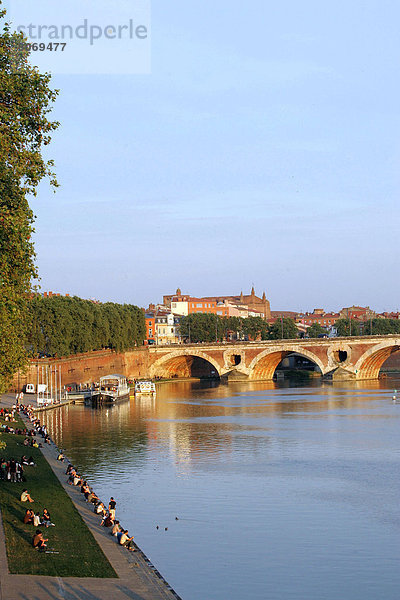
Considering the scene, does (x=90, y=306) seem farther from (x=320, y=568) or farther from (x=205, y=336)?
(x=320, y=568)

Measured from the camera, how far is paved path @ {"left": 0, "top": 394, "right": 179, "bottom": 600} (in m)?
20.2

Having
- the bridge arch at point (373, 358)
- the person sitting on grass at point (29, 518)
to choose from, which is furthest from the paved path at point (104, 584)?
the bridge arch at point (373, 358)

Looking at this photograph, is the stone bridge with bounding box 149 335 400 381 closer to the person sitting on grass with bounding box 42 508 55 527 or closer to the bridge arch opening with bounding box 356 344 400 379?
the bridge arch opening with bounding box 356 344 400 379

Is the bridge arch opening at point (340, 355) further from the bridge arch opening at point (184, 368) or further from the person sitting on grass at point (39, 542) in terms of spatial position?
the person sitting on grass at point (39, 542)

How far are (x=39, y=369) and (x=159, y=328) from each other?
8478cm

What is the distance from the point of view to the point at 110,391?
87750 millimetres

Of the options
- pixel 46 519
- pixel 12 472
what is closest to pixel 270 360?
pixel 12 472

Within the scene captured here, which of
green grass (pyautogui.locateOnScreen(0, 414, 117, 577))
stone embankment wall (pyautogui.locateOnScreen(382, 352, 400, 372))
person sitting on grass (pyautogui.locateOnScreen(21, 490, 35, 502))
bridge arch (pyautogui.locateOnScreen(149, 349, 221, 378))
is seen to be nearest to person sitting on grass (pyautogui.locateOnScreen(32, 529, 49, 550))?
green grass (pyautogui.locateOnScreen(0, 414, 117, 577))

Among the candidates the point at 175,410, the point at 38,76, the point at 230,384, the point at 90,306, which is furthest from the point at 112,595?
the point at 230,384

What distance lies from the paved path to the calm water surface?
1393 millimetres

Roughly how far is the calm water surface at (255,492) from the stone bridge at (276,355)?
3604 centimetres

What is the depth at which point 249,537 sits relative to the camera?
29.8m

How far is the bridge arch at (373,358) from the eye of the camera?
109 meters

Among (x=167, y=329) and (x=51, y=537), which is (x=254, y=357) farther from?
(x=51, y=537)
